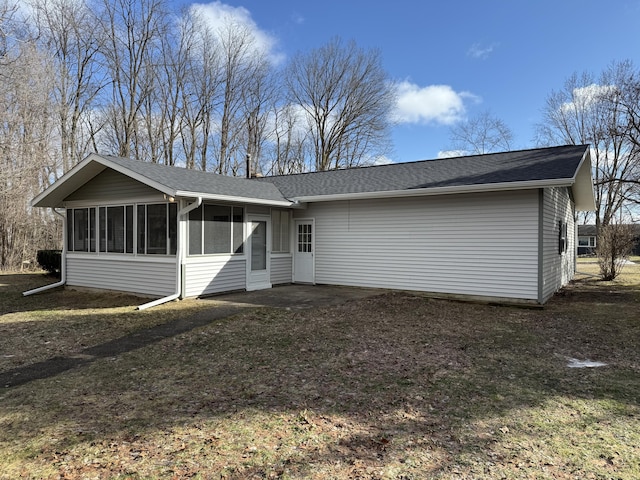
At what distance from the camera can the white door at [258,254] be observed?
1105cm

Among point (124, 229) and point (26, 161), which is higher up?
point (26, 161)

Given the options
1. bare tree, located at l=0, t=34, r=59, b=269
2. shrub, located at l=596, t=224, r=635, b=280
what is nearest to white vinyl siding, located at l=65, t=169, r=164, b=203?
bare tree, located at l=0, t=34, r=59, b=269

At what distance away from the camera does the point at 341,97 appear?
28938 millimetres

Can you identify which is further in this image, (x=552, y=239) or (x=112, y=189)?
(x=112, y=189)

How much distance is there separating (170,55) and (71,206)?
16389mm

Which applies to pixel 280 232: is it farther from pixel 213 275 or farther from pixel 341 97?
pixel 341 97

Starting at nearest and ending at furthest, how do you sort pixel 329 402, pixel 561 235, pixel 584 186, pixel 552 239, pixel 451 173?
pixel 329 402
pixel 552 239
pixel 451 173
pixel 561 235
pixel 584 186

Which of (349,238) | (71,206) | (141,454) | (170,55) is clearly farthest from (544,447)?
(170,55)

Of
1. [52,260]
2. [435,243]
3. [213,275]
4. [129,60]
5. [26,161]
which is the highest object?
[129,60]

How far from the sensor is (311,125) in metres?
29.7

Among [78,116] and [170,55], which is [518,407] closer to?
[78,116]

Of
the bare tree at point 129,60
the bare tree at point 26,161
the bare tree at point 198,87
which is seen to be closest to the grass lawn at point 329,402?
the bare tree at point 26,161

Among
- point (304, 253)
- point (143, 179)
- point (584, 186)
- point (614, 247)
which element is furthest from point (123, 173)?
point (614, 247)

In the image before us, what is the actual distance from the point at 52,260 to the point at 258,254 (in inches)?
340
